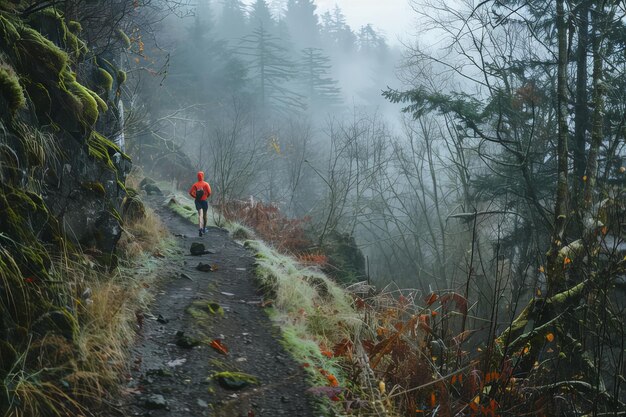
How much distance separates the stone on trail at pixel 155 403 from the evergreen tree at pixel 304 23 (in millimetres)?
65723

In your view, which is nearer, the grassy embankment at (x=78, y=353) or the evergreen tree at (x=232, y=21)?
the grassy embankment at (x=78, y=353)

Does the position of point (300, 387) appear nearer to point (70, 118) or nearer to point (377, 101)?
point (70, 118)

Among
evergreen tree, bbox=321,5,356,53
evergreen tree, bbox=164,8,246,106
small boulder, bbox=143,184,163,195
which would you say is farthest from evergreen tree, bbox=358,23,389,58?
small boulder, bbox=143,184,163,195

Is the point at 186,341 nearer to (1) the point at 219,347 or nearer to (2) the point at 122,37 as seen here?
(1) the point at 219,347

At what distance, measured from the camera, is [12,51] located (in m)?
4.68

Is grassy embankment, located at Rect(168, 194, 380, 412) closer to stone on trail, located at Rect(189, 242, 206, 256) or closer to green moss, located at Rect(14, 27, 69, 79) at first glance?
stone on trail, located at Rect(189, 242, 206, 256)

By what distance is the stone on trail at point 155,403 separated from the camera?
3850 mm

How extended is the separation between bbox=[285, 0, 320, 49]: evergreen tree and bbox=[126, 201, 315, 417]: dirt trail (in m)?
62.9

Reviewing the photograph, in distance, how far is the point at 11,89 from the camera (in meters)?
4.12

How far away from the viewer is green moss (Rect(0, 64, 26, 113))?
4078 millimetres

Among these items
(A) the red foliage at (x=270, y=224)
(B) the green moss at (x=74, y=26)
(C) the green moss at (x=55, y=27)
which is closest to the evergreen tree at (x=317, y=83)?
(A) the red foliage at (x=270, y=224)

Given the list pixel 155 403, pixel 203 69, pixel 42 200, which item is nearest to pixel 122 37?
pixel 42 200

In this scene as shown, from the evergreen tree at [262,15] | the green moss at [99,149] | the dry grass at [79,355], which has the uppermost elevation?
the evergreen tree at [262,15]

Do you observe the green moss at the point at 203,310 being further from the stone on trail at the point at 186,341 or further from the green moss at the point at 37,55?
the green moss at the point at 37,55
